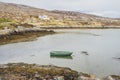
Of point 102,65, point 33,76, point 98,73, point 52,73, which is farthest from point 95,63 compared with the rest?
point 33,76

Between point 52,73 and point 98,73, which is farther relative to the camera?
point 98,73

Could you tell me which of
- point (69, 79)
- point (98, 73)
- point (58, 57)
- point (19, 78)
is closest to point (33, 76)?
point (19, 78)

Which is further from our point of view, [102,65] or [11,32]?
[11,32]

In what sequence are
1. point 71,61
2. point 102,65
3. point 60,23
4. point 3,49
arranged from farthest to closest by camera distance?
point 60,23 < point 3,49 < point 71,61 < point 102,65

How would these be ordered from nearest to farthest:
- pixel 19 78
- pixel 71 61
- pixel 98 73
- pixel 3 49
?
pixel 19 78 → pixel 98 73 → pixel 71 61 → pixel 3 49

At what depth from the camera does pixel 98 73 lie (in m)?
33.3

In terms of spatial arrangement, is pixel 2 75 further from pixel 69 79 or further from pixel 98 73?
pixel 98 73

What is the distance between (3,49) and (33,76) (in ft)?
96.8

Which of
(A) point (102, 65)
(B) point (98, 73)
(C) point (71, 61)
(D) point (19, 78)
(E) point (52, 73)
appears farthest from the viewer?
(C) point (71, 61)

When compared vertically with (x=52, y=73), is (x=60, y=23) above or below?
below

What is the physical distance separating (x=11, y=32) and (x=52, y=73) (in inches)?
2118

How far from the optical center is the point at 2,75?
92.2ft

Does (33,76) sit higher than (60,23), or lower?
higher

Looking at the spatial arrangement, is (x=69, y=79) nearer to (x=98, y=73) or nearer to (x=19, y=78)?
(x=19, y=78)
